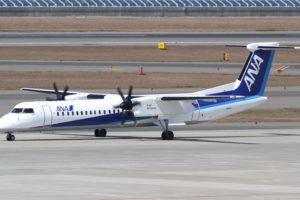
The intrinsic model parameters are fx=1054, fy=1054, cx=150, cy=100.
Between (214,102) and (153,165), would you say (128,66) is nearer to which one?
(214,102)

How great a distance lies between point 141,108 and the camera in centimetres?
4994

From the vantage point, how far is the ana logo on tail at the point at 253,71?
51662 millimetres

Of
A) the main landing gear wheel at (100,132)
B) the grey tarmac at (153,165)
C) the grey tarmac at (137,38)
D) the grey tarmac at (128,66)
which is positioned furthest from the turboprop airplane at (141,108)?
the grey tarmac at (137,38)

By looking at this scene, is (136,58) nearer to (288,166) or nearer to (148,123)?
(148,123)

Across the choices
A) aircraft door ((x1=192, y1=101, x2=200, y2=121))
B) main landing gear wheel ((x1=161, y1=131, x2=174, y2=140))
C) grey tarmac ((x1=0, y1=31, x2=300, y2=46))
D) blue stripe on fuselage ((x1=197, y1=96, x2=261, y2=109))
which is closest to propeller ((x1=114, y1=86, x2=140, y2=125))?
main landing gear wheel ((x1=161, y1=131, x2=174, y2=140))

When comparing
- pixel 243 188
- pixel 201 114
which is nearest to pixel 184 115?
pixel 201 114

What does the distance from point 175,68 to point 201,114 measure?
125 feet

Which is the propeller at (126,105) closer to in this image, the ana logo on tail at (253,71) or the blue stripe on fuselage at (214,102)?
the blue stripe on fuselage at (214,102)

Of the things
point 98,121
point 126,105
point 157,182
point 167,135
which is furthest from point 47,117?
point 157,182

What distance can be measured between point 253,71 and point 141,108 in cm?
617

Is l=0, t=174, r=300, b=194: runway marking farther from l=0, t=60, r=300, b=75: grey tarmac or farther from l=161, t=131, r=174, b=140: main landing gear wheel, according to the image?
l=0, t=60, r=300, b=75: grey tarmac

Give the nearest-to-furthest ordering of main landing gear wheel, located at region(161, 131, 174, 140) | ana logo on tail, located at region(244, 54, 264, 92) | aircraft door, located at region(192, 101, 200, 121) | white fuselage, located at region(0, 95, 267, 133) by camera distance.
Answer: white fuselage, located at region(0, 95, 267, 133)
main landing gear wheel, located at region(161, 131, 174, 140)
aircraft door, located at region(192, 101, 200, 121)
ana logo on tail, located at region(244, 54, 264, 92)

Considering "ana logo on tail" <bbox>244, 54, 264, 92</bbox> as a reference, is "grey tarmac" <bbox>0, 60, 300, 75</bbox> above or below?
below

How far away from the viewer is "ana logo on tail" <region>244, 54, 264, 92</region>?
51.7 meters
